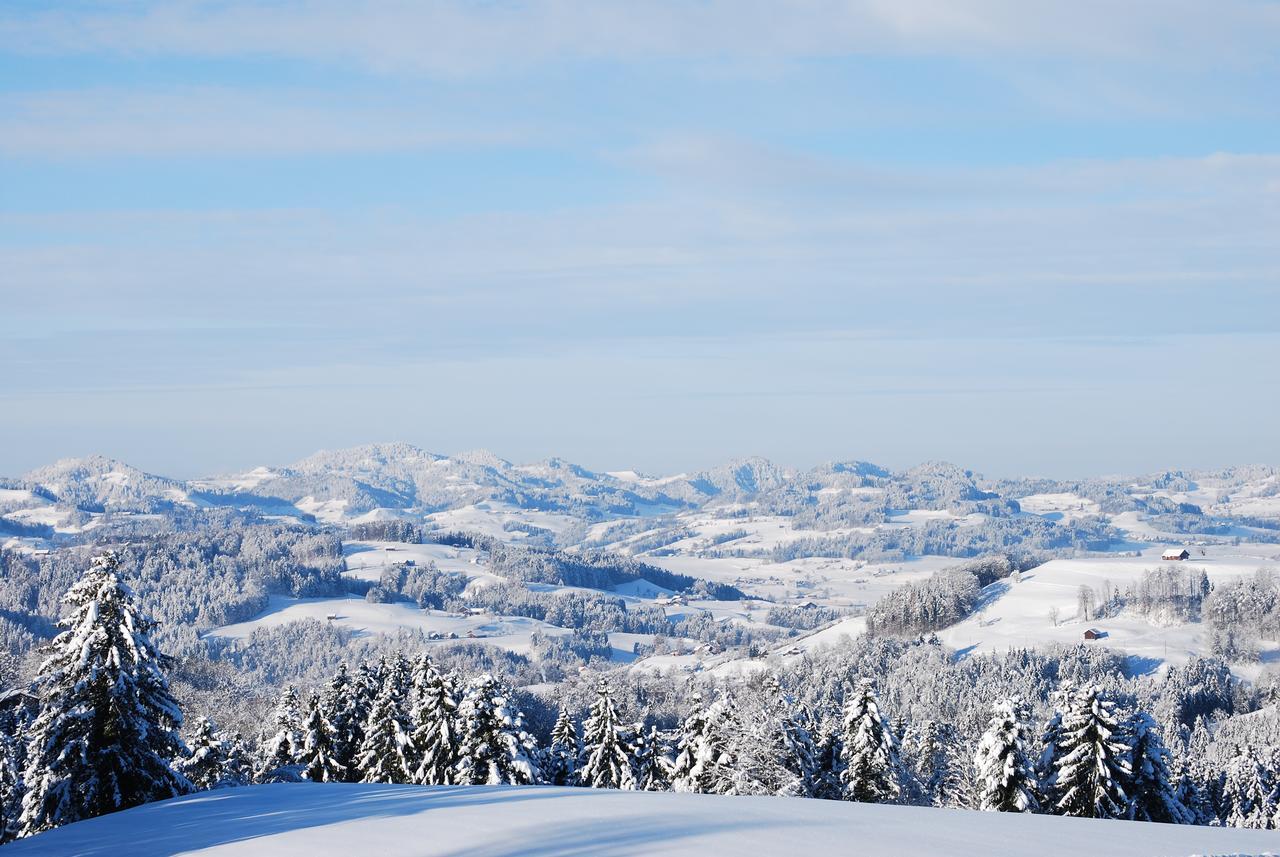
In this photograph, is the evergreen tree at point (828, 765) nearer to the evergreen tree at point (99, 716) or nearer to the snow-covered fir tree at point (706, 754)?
the snow-covered fir tree at point (706, 754)

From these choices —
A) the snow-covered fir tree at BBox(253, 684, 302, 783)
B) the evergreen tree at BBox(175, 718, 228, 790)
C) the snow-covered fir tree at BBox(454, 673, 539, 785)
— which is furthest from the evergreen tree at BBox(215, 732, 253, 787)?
the snow-covered fir tree at BBox(454, 673, 539, 785)

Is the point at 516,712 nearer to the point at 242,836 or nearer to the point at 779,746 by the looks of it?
the point at 779,746

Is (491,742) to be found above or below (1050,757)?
above

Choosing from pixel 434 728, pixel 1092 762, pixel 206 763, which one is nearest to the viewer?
pixel 1092 762

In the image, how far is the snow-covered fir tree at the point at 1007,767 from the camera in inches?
1326

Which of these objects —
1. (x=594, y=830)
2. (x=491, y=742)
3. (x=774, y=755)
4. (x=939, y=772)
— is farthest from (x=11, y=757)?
(x=939, y=772)

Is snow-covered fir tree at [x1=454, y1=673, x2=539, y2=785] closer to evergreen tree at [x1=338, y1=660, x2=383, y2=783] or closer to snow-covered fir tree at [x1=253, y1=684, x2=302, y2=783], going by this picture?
evergreen tree at [x1=338, y1=660, x2=383, y2=783]

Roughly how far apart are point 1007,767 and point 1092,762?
8.48ft

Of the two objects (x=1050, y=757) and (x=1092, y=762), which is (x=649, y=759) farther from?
(x=1092, y=762)

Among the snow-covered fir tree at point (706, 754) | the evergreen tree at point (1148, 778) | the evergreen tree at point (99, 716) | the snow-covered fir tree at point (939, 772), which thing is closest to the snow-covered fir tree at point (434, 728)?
the snow-covered fir tree at point (706, 754)

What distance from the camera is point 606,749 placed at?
43.9 meters

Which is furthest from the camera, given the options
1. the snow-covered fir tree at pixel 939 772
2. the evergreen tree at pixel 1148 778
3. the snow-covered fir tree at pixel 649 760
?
the snow-covered fir tree at pixel 939 772

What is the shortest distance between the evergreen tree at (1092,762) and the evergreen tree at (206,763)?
94.8 ft

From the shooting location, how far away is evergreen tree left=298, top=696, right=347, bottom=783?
139 feet
